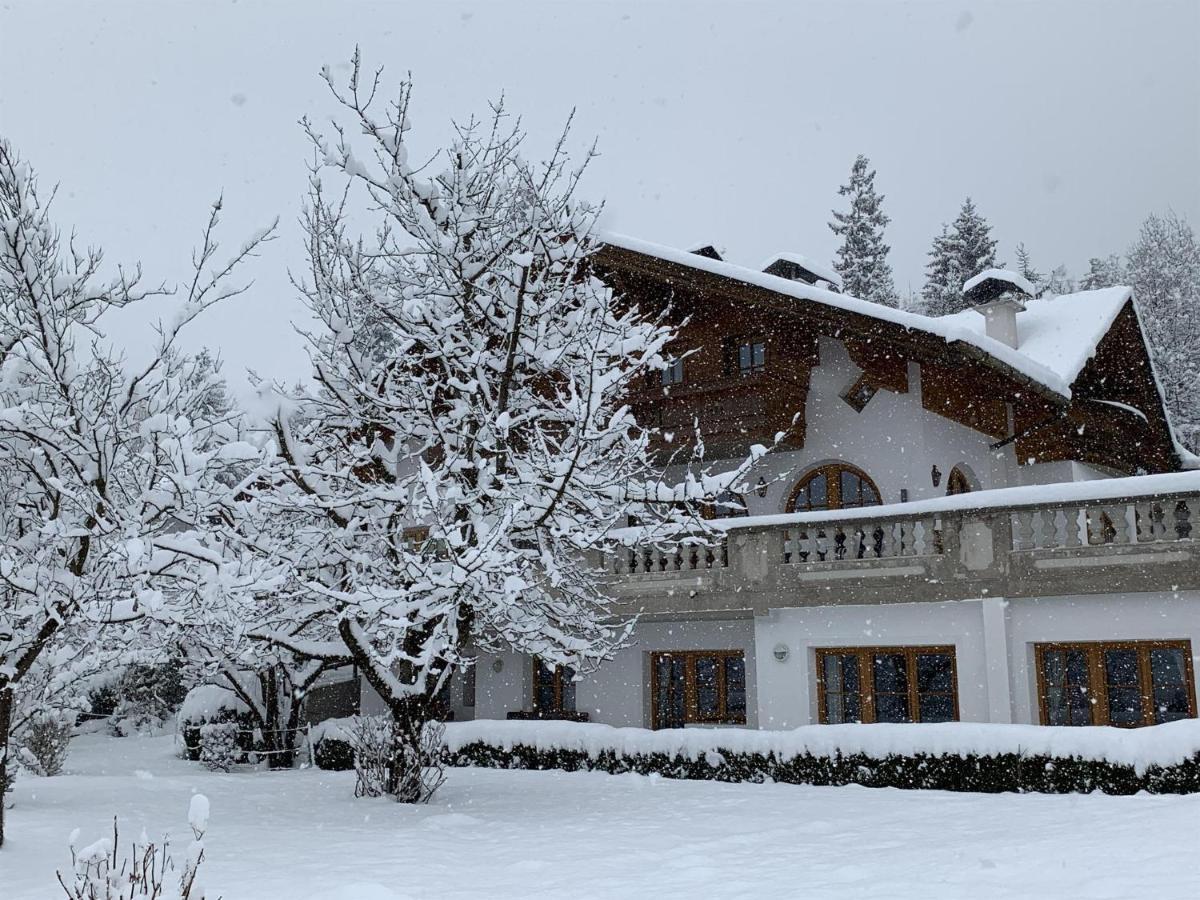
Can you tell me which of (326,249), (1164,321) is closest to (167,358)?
(326,249)

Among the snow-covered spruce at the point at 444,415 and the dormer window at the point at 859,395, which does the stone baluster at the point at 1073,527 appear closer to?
the snow-covered spruce at the point at 444,415

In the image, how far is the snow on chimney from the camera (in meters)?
22.6

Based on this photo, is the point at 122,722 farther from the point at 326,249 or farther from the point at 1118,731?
the point at 1118,731

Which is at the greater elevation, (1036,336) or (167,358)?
(1036,336)

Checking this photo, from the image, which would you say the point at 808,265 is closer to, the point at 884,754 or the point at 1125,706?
the point at 1125,706

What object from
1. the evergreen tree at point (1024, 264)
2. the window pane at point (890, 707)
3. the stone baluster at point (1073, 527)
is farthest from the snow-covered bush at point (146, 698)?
the evergreen tree at point (1024, 264)

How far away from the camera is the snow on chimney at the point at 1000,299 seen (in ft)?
Answer: 74.0

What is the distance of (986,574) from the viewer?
610 inches

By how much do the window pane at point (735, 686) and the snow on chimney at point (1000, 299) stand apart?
8720mm

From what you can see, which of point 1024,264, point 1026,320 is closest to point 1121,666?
point 1026,320

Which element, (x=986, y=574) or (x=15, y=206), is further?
(x=986, y=574)

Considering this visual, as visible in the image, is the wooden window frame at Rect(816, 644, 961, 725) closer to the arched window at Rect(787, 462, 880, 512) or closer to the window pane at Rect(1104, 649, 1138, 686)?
the window pane at Rect(1104, 649, 1138, 686)

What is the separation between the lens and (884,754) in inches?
538

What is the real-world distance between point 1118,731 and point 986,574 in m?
3.64
